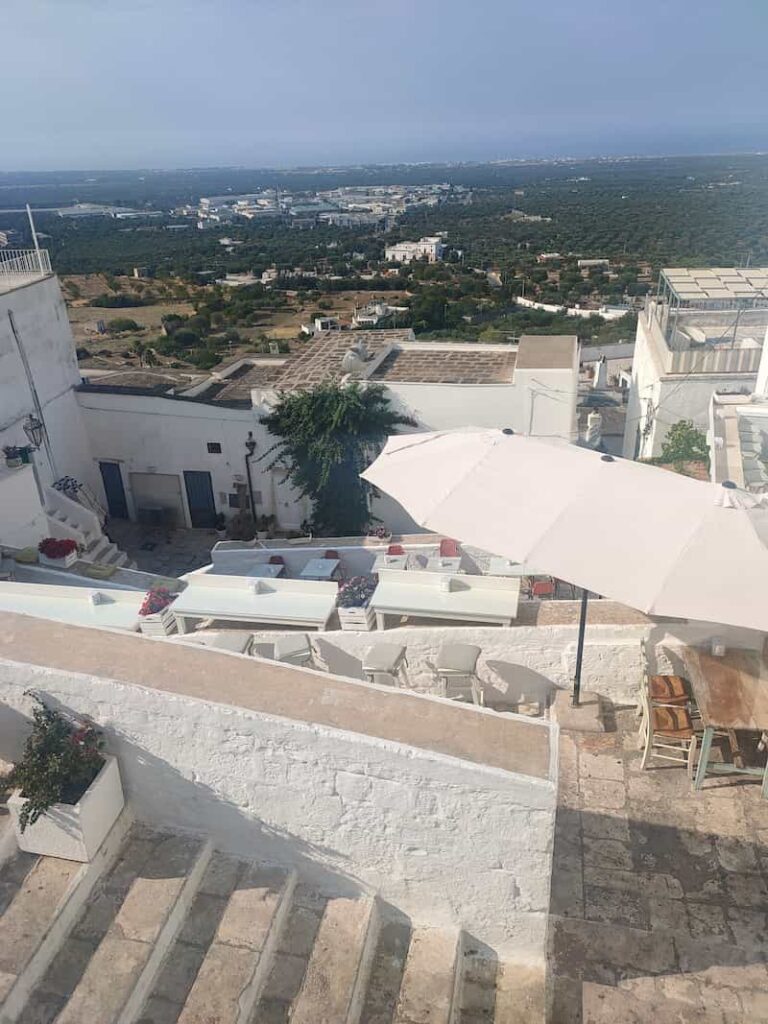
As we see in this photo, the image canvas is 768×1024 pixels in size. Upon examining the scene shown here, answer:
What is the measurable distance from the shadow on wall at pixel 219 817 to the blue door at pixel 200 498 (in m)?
14.1

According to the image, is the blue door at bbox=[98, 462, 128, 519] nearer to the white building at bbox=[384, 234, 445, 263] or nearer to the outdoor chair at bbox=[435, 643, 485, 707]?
the outdoor chair at bbox=[435, 643, 485, 707]

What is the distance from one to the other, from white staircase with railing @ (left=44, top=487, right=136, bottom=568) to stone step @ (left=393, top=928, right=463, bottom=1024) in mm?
12018

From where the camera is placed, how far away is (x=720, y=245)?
8256 cm

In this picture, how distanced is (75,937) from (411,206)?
672 feet

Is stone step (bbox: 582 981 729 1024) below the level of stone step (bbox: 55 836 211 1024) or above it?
below

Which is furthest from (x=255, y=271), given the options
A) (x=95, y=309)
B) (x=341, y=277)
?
(x=95, y=309)

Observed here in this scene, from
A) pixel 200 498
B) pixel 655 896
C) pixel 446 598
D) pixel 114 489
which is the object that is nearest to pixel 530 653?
pixel 446 598

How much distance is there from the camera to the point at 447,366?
1869 centimetres

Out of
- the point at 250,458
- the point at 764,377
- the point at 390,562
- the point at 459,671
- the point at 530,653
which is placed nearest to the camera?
the point at 459,671

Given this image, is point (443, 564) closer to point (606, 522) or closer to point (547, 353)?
point (606, 522)

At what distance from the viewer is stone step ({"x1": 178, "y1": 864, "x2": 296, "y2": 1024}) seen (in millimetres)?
4352

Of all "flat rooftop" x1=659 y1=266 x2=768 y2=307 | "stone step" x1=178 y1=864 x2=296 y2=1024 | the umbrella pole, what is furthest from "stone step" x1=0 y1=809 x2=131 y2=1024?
"flat rooftop" x1=659 y1=266 x2=768 y2=307

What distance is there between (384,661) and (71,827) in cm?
311

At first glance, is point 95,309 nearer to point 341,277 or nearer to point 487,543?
point 341,277
